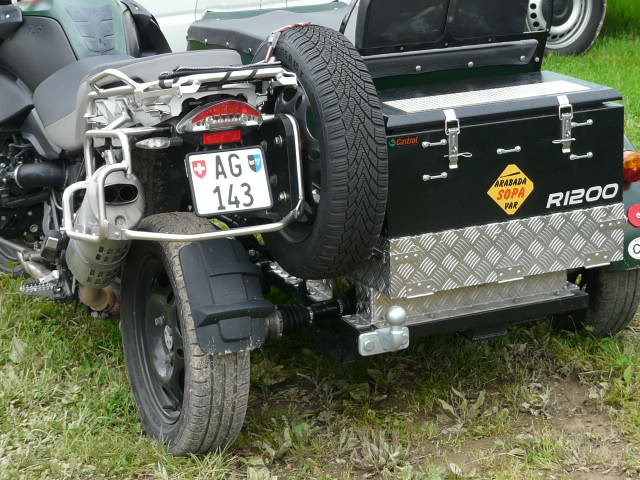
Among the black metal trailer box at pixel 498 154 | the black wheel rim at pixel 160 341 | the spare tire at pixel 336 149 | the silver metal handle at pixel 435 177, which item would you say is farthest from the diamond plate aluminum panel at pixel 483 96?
the black wheel rim at pixel 160 341

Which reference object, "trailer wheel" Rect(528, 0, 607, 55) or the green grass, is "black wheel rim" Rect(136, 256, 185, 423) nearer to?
the green grass

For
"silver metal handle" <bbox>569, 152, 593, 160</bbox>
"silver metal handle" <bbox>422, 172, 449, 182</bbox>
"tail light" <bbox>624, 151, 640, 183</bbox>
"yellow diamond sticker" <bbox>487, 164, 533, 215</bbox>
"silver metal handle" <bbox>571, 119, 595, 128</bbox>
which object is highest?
"silver metal handle" <bbox>571, 119, 595, 128</bbox>

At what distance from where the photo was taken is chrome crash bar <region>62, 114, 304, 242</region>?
3188 mm

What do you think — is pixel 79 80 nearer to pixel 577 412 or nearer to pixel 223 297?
pixel 223 297

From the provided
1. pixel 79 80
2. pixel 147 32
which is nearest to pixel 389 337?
pixel 79 80

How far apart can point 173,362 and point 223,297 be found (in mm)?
529

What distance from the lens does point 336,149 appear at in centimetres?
317

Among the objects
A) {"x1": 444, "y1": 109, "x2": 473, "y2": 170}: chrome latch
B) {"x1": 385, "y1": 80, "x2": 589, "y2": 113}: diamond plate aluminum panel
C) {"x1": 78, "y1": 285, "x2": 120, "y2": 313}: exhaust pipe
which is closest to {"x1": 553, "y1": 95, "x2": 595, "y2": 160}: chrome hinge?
{"x1": 385, "y1": 80, "x2": 589, "y2": 113}: diamond plate aluminum panel

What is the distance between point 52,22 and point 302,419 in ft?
6.79

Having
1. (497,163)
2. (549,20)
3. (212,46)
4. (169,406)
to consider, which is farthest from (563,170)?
(212,46)

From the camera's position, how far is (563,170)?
12.0 feet

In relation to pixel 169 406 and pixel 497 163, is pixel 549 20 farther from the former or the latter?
pixel 169 406

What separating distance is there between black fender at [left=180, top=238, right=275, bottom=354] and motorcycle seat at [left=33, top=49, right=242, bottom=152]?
2.14 feet

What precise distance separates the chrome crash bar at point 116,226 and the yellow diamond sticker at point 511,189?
29.3 inches
